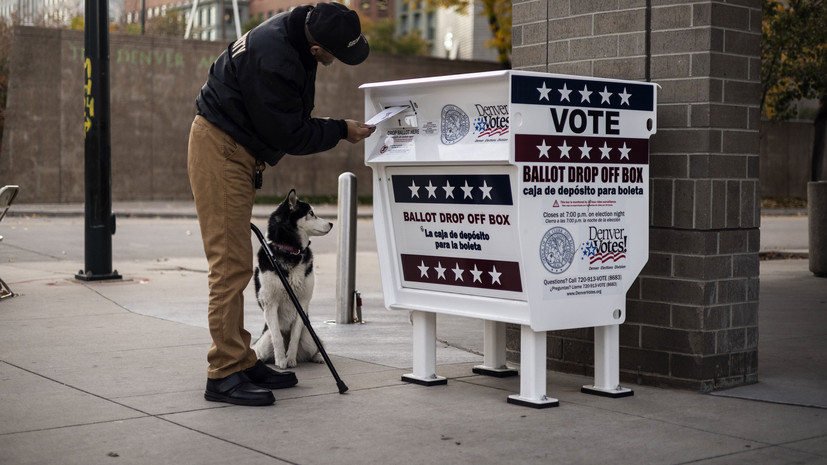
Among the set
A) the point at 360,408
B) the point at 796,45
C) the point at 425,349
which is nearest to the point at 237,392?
the point at 360,408

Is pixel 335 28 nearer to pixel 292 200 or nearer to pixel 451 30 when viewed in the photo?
pixel 292 200

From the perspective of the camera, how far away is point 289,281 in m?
6.40

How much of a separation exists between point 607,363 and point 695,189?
3.56 feet

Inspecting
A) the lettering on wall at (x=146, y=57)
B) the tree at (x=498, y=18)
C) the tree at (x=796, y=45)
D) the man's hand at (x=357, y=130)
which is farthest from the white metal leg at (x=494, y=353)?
the lettering on wall at (x=146, y=57)

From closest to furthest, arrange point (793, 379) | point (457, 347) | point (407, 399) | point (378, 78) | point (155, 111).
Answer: point (407, 399) < point (793, 379) < point (457, 347) < point (155, 111) < point (378, 78)

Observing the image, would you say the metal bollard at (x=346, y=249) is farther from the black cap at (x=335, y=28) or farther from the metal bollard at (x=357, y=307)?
the black cap at (x=335, y=28)

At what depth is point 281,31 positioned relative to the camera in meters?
5.25

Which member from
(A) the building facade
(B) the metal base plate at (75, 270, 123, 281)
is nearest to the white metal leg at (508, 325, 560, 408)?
(B) the metal base plate at (75, 270, 123, 281)

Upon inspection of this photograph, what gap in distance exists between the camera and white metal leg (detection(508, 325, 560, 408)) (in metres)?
5.22

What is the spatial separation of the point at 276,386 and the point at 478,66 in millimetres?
29617

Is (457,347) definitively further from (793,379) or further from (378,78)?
(378,78)

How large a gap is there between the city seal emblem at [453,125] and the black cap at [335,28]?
22.9 inches

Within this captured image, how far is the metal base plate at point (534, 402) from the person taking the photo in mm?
5238

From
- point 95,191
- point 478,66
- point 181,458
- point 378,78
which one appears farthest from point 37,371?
point 478,66
